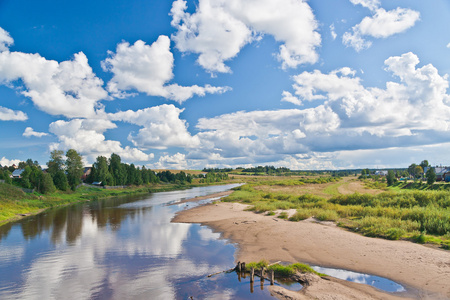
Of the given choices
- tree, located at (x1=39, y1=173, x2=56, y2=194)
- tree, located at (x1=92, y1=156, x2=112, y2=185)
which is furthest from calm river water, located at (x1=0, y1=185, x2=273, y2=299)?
tree, located at (x1=92, y1=156, x2=112, y2=185)

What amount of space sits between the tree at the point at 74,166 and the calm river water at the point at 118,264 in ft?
178

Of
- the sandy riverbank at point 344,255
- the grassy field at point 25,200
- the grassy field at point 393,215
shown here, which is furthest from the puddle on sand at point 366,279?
the grassy field at point 25,200

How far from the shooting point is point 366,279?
14555 mm

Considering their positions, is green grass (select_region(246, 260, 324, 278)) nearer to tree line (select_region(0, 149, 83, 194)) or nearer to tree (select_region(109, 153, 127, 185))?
tree line (select_region(0, 149, 83, 194))

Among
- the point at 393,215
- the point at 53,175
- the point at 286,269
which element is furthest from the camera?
the point at 53,175

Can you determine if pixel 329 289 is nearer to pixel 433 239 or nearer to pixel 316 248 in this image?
pixel 316 248

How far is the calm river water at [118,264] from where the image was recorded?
45.7 ft

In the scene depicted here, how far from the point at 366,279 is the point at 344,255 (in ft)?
11.8

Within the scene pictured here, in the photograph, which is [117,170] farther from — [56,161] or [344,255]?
[344,255]

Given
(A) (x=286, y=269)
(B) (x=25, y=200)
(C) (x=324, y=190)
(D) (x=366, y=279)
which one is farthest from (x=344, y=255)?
(C) (x=324, y=190)

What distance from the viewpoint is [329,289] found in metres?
13.1

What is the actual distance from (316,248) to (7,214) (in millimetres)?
43101

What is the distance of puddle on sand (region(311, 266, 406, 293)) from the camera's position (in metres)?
13.3

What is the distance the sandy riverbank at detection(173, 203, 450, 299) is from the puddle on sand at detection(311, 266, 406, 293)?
0.44 m
